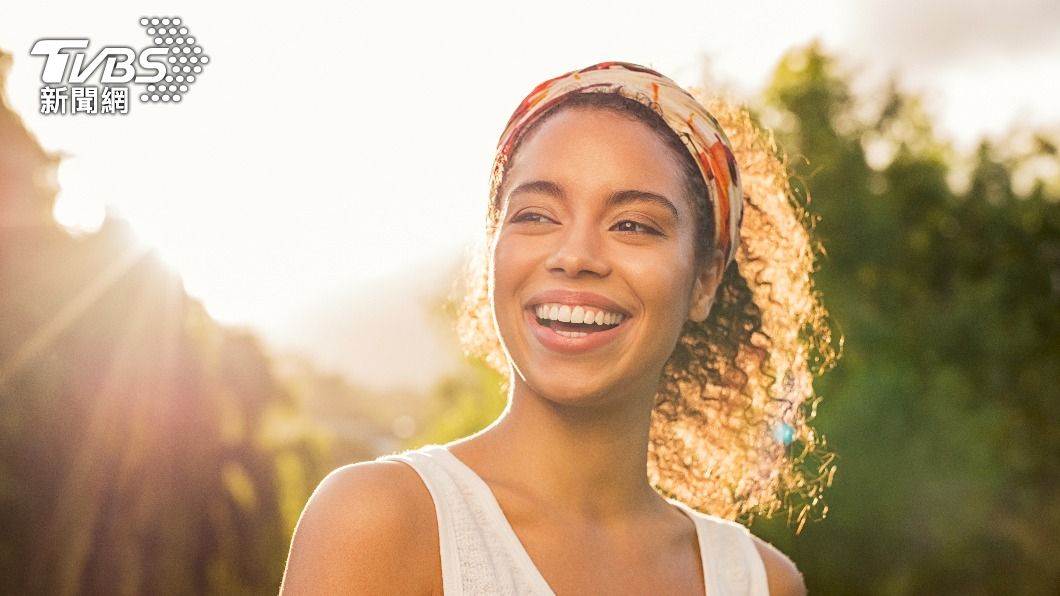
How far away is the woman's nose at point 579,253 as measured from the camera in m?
2.87

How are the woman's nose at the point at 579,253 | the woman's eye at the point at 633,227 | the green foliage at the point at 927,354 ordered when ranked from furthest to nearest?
the green foliage at the point at 927,354
the woman's eye at the point at 633,227
the woman's nose at the point at 579,253

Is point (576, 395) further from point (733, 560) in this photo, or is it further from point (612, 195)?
point (733, 560)

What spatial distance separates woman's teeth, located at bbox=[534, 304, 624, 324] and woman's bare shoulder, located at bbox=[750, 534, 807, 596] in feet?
2.77

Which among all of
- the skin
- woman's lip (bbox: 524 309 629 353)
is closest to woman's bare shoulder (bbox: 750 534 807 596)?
the skin

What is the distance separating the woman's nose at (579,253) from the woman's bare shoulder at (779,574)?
3.08ft

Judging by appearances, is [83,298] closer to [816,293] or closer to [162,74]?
[162,74]

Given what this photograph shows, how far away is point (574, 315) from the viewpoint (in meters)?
2.89

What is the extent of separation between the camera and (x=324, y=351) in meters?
194

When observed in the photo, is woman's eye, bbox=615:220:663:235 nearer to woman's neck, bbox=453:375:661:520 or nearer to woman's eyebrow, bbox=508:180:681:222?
woman's eyebrow, bbox=508:180:681:222

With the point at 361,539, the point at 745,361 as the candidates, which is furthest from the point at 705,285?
the point at 361,539

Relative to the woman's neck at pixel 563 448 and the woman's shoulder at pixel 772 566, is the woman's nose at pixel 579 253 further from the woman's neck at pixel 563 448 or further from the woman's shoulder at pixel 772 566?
the woman's shoulder at pixel 772 566

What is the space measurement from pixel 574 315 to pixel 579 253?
0.13 metres

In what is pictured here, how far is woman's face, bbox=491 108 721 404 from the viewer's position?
9.53 feet

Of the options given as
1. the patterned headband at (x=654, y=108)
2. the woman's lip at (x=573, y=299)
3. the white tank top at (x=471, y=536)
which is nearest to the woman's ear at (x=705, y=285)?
the patterned headband at (x=654, y=108)
